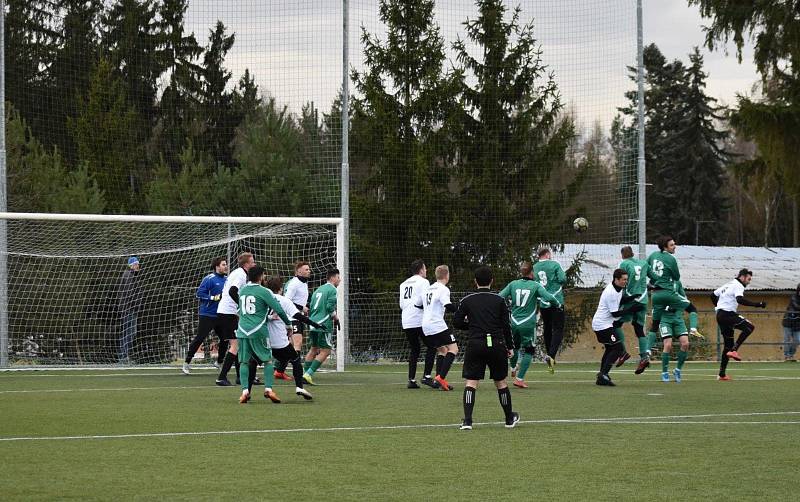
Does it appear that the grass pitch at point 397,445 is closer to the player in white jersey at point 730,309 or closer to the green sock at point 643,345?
the green sock at point 643,345

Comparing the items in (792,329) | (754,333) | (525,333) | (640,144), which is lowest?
(754,333)

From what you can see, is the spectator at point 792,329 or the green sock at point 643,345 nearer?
the green sock at point 643,345

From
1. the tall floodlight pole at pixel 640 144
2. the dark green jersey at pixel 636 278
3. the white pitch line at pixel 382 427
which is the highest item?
the tall floodlight pole at pixel 640 144

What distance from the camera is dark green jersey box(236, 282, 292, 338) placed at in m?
15.6

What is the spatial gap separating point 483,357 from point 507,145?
19925 millimetres

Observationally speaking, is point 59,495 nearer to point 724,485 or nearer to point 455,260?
point 724,485

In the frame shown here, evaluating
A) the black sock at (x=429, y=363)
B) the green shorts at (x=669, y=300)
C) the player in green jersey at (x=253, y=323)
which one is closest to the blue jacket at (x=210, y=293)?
the black sock at (x=429, y=363)

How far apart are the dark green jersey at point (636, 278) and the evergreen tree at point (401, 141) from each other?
32.4ft

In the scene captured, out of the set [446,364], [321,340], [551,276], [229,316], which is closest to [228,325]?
[229,316]

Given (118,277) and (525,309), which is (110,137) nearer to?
(118,277)

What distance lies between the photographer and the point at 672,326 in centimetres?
2017

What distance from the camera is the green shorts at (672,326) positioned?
2004 centimetres

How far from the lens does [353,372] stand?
2420 centimetres

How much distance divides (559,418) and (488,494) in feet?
18.1
